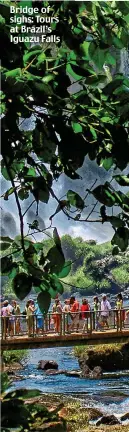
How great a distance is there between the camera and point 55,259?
126 centimetres

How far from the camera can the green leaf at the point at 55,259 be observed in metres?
1.25

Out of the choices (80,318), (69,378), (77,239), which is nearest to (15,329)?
(80,318)

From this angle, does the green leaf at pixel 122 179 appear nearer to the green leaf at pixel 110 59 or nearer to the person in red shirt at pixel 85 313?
the green leaf at pixel 110 59

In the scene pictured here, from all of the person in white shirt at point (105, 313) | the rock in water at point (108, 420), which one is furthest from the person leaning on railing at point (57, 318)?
the rock in water at point (108, 420)

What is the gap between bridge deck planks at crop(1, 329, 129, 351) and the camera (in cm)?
1273

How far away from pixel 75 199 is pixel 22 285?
7.2 inches

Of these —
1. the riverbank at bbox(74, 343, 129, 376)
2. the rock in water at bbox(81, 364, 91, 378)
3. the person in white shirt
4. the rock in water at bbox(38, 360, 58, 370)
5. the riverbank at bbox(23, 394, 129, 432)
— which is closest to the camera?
the riverbank at bbox(23, 394, 129, 432)

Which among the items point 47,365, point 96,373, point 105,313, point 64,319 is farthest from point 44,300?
point 47,365

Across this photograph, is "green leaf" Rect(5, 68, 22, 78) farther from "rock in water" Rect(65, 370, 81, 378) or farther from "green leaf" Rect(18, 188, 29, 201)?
"rock in water" Rect(65, 370, 81, 378)

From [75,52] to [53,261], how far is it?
34 cm

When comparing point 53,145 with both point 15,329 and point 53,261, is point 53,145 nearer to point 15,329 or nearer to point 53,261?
point 53,261

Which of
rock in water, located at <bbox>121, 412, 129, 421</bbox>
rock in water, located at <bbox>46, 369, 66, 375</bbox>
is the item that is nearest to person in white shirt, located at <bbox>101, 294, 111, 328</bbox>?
rock in water, located at <bbox>121, 412, 129, 421</bbox>

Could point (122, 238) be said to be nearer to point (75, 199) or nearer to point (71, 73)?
point (75, 199)

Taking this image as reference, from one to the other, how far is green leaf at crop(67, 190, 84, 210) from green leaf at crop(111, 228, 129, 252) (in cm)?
7
